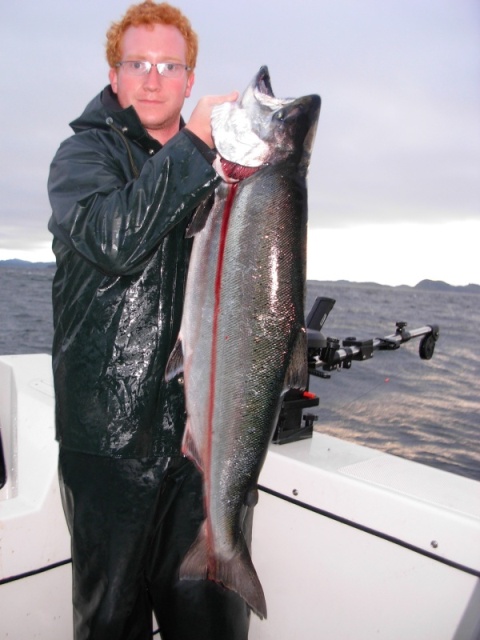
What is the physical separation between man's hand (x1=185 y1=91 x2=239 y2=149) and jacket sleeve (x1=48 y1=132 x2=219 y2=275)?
0.06 meters

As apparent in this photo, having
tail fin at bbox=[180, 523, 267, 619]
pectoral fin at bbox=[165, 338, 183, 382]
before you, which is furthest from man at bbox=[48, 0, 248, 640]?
tail fin at bbox=[180, 523, 267, 619]

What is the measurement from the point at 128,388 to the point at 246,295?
645 millimetres

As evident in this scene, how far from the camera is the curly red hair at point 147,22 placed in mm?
2469

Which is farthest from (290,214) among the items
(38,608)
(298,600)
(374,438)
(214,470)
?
(374,438)

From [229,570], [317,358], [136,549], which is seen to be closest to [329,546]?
[229,570]

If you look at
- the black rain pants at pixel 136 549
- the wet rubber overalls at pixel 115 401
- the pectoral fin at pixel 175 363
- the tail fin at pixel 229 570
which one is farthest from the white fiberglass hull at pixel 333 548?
the pectoral fin at pixel 175 363

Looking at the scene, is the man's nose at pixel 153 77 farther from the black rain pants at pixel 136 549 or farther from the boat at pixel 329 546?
the boat at pixel 329 546

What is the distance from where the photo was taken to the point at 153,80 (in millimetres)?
2430

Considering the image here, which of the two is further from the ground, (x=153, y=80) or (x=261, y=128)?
(x=153, y=80)

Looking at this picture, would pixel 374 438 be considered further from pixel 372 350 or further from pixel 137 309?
pixel 137 309

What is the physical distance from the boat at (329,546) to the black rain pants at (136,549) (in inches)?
16.7

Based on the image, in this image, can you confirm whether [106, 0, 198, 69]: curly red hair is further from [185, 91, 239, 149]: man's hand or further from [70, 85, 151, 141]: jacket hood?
[185, 91, 239, 149]: man's hand

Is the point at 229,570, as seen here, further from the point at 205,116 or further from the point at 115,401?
the point at 205,116

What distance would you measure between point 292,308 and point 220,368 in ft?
1.12
